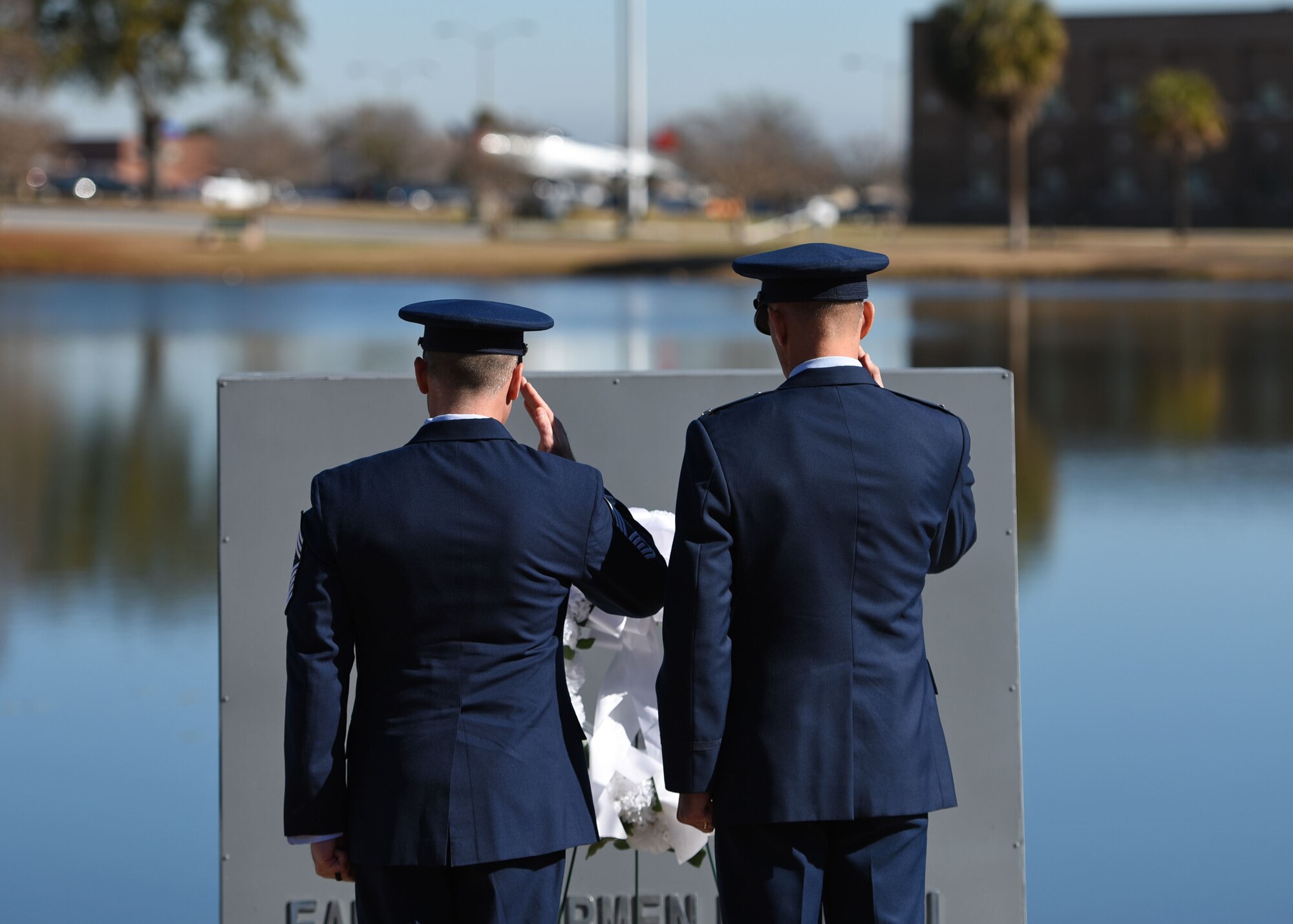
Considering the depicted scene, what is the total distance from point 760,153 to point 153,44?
27.1 meters

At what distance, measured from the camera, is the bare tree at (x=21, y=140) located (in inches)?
2244

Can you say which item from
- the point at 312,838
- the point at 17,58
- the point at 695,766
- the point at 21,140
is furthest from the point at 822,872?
the point at 21,140

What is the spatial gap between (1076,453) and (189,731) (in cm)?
808

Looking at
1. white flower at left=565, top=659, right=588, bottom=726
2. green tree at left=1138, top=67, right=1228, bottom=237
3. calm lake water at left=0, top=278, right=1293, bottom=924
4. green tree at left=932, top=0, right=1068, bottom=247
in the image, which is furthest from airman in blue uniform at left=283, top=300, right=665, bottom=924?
green tree at left=1138, top=67, right=1228, bottom=237

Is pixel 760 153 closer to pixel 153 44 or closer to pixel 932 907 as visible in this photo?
pixel 153 44

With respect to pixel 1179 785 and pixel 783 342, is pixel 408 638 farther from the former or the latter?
pixel 1179 785

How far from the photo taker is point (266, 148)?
98.8m

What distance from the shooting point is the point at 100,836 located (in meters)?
4.82

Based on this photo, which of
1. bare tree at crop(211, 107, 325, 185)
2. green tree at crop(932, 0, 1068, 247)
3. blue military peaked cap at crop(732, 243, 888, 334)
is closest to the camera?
blue military peaked cap at crop(732, 243, 888, 334)

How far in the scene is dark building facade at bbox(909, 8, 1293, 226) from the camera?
70.8 metres

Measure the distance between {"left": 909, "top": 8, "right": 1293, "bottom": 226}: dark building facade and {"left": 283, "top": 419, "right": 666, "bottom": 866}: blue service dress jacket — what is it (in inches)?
2730

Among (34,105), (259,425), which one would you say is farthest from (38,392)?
(34,105)

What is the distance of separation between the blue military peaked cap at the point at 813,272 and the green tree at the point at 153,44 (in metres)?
67.8

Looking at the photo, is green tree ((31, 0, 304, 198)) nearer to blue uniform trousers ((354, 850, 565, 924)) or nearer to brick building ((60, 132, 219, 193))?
brick building ((60, 132, 219, 193))
